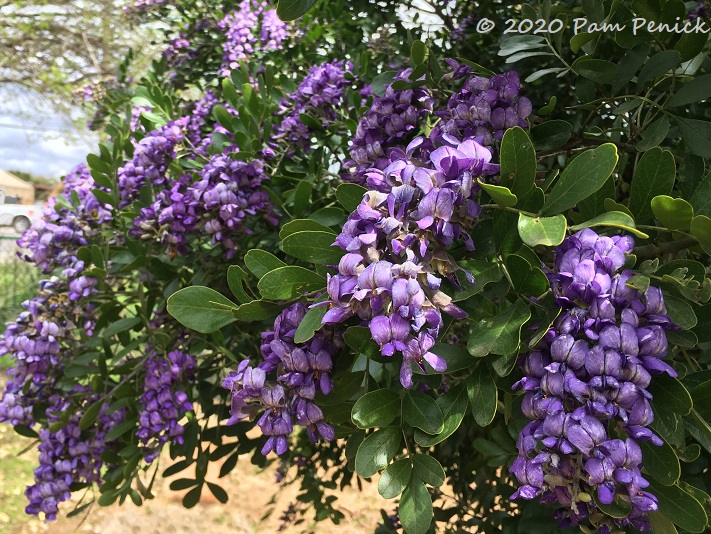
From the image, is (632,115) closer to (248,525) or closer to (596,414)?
(596,414)

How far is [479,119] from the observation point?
88 centimetres

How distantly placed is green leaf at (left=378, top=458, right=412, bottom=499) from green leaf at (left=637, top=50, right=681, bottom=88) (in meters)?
0.65

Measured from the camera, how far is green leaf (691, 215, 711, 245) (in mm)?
659

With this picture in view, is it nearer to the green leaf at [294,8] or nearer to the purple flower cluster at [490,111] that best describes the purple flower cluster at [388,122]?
the purple flower cluster at [490,111]

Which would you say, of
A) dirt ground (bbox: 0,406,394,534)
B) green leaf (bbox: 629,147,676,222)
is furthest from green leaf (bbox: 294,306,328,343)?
dirt ground (bbox: 0,406,394,534)

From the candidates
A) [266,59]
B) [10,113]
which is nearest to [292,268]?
[266,59]

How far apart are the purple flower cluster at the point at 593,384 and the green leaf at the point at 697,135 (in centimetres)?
33

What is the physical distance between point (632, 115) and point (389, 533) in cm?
144

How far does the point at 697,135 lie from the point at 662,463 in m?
0.49

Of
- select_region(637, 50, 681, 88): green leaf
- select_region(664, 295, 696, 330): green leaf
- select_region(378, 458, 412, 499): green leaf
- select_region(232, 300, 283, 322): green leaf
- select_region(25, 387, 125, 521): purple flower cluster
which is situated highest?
select_region(637, 50, 681, 88): green leaf

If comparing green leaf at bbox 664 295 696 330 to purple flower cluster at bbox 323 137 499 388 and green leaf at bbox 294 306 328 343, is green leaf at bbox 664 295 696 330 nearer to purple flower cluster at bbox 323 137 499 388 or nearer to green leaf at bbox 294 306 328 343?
purple flower cluster at bbox 323 137 499 388

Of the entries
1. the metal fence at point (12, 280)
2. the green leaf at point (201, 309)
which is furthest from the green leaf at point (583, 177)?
the metal fence at point (12, 280)

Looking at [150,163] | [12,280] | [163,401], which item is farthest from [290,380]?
[12,280]

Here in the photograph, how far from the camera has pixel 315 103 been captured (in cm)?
158
